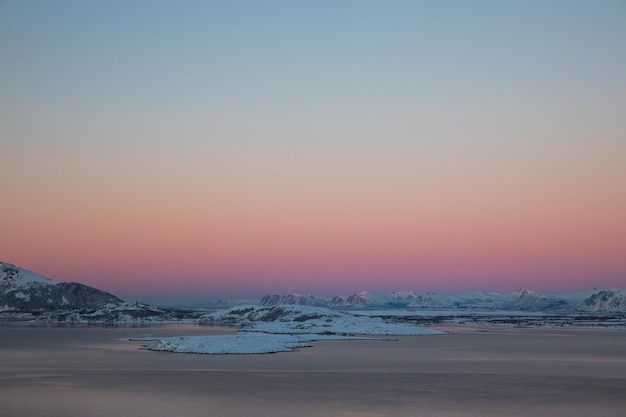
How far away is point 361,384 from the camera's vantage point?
31828 mm

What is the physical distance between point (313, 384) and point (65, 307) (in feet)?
559

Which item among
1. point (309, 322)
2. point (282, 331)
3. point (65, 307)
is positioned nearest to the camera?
point (282, 331)

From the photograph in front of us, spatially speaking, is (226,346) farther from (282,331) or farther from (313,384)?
(282,331)

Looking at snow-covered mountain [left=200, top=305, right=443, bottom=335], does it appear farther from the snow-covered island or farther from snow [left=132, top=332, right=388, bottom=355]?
snow [left=132, top=332, right=388, bottom=355]

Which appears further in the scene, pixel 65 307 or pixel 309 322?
pixel 65 307

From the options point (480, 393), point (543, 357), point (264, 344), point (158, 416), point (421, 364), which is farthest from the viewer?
point (264, 344)


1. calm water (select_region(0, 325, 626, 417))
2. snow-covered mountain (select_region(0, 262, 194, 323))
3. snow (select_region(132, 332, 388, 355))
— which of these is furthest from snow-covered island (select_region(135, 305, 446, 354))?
snow-covered mountain (select_region(0, 262, 194, 323))

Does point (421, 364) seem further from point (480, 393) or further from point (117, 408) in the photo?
point (117, 408)

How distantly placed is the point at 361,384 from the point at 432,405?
6.57m

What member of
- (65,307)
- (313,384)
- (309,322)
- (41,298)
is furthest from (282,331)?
(41,298)

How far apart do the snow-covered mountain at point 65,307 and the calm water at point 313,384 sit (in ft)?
311

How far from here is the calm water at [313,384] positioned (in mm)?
24750

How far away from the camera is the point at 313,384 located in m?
31.6

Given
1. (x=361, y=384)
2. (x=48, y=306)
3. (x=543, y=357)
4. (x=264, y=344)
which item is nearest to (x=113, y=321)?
(x=48, y=306)
